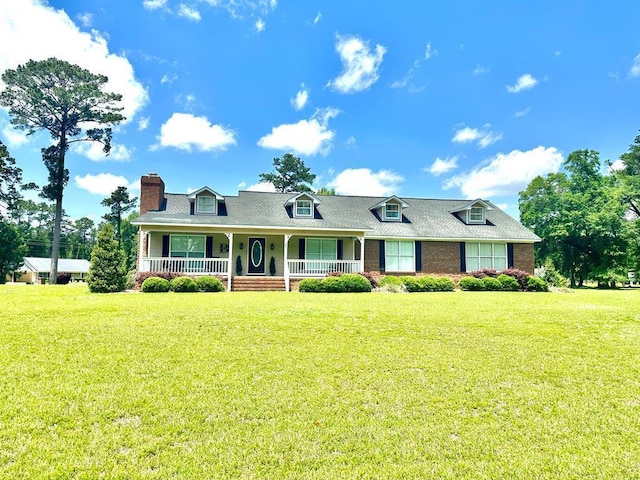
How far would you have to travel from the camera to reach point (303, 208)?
73.3 ft

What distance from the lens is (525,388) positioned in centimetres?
472

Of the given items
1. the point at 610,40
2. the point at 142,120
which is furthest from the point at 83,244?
the point at 610,40

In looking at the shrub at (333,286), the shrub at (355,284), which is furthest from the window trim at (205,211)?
the shrub at (355,284)

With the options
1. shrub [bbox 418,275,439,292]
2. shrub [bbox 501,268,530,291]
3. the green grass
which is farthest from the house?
the green grass

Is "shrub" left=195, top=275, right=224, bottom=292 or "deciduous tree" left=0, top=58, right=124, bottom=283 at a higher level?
"deciduous tree" left=0, top=58, right=124, bottom=283

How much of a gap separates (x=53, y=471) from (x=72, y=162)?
32735mm

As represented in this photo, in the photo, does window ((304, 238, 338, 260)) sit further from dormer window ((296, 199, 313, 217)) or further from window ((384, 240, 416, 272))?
window ((384, 240, 416, 272))

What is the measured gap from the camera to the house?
62.5 feet

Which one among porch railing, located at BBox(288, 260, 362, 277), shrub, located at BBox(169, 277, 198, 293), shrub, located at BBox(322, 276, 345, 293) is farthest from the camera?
porch railing, located at BBox(288, 260, 362, 277)

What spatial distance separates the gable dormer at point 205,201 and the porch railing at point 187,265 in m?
3.58

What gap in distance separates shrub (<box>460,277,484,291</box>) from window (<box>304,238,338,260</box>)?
22.7 ft

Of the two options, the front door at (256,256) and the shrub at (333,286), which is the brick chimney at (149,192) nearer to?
the front door at (256,256)

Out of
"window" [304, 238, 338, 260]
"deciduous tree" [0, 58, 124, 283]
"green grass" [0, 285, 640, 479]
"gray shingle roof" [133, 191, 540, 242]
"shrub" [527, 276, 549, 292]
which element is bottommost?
"green grass" [0, 285, 640, 479]

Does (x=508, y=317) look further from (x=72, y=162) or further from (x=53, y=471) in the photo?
(x=72, y=162)
